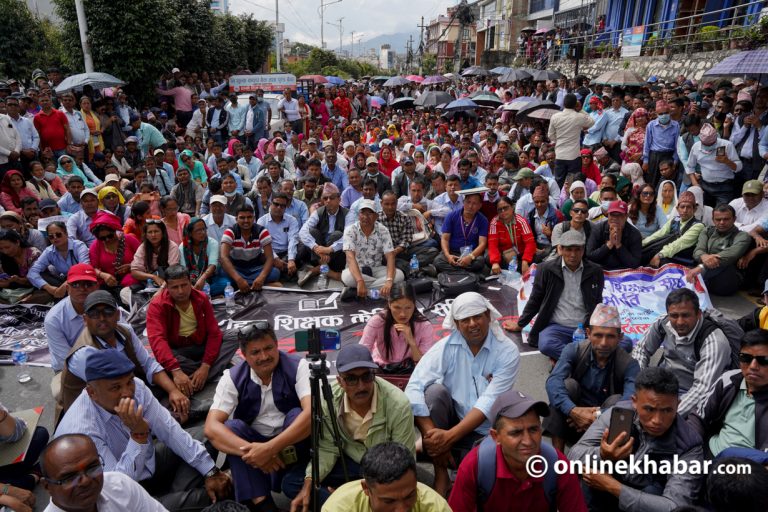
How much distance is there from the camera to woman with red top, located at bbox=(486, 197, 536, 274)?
6945mm

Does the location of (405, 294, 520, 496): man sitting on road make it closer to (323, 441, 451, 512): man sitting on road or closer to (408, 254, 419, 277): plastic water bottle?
(323, 441, 451, 512): man sitting on road

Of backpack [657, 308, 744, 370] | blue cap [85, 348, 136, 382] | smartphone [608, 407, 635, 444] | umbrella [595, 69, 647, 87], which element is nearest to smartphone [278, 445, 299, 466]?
blue cap [85, 348, 136, 382]

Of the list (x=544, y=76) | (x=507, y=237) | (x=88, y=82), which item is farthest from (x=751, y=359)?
(x=544, y=76)

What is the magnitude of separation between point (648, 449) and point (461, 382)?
122 cm

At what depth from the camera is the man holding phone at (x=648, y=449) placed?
2.81m

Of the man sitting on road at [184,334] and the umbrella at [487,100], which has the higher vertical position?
the umbrella at [487,100]

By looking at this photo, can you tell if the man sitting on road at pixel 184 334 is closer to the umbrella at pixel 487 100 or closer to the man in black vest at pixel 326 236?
the man in black vest at pixel 326 236

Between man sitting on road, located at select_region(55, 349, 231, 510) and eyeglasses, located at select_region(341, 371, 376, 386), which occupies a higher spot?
eyeglasses, located at select_region(341, 371, 376, 386)

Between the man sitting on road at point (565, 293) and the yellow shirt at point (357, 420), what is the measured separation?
239cm

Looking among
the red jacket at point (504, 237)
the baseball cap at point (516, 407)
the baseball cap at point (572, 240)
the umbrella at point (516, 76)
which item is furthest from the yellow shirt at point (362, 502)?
the umbrella at point (516, 76)

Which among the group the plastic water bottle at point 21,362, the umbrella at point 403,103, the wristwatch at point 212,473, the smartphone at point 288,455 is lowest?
the plastic water bottle at point 21,362

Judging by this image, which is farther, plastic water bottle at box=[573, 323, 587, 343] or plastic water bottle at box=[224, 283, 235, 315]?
plastic water bottle at box=[224, 283, 235, 315]

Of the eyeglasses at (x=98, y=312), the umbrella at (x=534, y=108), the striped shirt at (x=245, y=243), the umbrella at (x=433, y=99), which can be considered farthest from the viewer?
the umbrella at (x=433, y=99)

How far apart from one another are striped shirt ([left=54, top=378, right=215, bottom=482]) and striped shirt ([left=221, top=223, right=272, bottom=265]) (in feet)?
11.6
